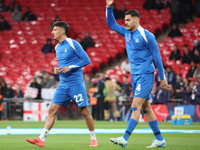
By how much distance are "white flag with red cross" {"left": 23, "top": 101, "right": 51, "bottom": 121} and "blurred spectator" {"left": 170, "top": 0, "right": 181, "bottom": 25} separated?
414 inches

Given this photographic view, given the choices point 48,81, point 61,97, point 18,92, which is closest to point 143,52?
point 61,97

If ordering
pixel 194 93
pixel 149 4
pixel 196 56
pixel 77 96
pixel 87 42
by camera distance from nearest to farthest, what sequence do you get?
pixel 77 96
pixel 194 93
pixel 196 56
pixel 87 42
pixel 149 4

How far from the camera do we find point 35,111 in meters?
19.2

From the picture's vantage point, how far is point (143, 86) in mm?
6844

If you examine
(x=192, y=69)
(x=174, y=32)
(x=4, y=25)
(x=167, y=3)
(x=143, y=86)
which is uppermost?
(x=167, y=3)

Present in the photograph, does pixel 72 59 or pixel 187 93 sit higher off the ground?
pixel 72 59

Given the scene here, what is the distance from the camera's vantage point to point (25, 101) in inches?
770

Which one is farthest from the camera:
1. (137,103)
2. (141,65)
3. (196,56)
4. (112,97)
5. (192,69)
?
(196,56)

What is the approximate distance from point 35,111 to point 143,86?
13.1m

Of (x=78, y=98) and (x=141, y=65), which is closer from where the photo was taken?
(x=141, y=65)

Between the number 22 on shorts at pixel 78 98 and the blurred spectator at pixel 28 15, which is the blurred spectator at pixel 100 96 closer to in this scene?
the blurred spectator at pixel 28 15

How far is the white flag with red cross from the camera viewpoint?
62.9 ft

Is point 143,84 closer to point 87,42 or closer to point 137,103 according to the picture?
point 137,103

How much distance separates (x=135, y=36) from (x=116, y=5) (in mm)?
21082
